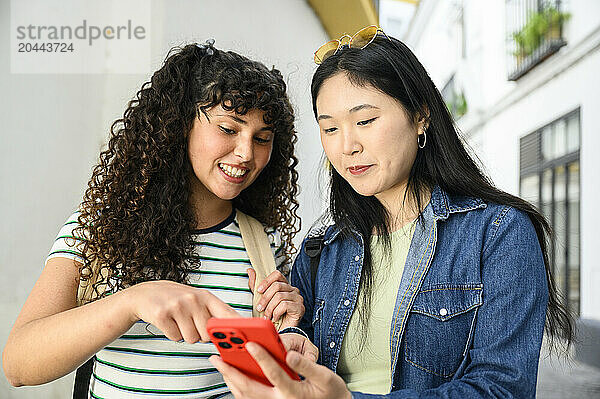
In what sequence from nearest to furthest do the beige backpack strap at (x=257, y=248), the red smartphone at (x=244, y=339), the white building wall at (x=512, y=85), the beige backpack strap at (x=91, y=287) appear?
the red smartphone at (x=244, y=339), the beige backpack strap at (x=91, y=287), the beige backpack strap at (x=257, y=248), the white building wall at (x=512, y=85)

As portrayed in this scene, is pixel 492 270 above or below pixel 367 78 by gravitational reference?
below

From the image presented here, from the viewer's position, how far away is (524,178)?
29.3 ft

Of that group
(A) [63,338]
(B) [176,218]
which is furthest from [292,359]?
(B) [176,218]

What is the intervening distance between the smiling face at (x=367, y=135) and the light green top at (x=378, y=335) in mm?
182

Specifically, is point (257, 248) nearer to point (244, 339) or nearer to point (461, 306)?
point (461, 306)

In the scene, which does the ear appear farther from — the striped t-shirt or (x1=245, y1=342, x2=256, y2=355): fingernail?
(x1=245, y1=342, x2=256, y2=355): fingernail

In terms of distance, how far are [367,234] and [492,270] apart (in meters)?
0.40

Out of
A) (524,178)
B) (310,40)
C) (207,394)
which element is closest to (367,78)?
(207,394)

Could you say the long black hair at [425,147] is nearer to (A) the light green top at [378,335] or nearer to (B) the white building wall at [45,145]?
(A) the light green top at [378,335]

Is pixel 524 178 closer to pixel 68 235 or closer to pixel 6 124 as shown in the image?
pixel 6 124

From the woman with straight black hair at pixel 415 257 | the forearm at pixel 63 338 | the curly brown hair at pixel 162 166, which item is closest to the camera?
the forearm at pixel 63 338

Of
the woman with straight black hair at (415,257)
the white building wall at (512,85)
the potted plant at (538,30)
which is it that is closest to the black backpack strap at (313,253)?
the woman with straight black hair at (415,257)

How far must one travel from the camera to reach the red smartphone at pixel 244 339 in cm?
95

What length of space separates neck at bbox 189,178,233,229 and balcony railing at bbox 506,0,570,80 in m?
6.71
